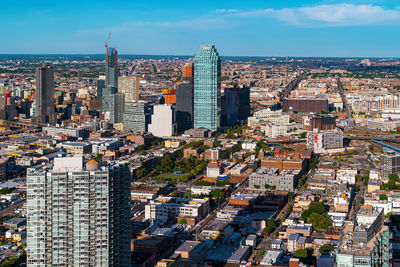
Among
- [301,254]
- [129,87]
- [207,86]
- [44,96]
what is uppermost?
[207,86]

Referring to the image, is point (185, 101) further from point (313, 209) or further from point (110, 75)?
point (313, 209)

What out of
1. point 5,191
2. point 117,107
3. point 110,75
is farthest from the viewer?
point 110,75

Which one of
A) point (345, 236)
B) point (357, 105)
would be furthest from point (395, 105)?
point (345, 236)

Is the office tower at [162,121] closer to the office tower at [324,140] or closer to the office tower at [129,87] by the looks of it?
the office tower at [129,87]

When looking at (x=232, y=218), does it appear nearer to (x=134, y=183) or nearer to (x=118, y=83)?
(x=134, y=183)

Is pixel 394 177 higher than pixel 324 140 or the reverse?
the reverse

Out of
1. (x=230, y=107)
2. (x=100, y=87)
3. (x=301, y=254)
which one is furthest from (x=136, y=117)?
(x=301, y=254)
